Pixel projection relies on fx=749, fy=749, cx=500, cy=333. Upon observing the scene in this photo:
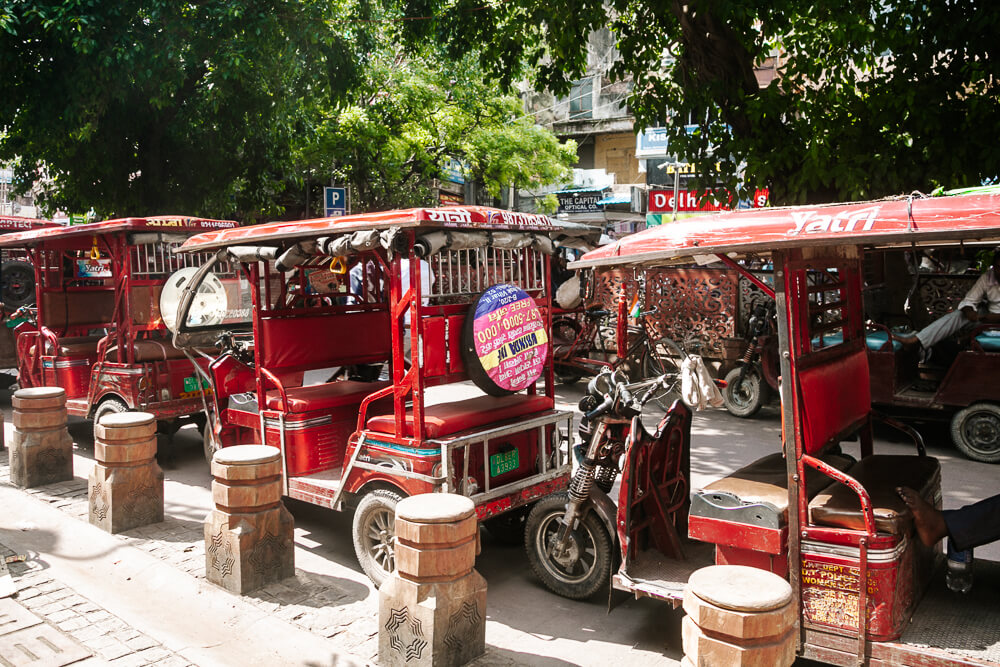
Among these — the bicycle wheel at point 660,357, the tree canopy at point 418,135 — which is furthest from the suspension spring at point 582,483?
the tree canopy at point 418,135

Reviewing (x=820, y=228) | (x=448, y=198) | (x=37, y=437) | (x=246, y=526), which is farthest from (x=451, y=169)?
(x=820, y=228)

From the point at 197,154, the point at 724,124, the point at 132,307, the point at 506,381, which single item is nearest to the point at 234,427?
the point at 132,307

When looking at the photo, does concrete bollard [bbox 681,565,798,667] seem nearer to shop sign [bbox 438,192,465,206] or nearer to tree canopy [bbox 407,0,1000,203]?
tree canopy [bbox 407,0,1000,203]

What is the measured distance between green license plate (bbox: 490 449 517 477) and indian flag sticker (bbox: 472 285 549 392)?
49 cm

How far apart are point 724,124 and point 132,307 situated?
726 centimetres

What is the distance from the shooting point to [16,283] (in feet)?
47.8

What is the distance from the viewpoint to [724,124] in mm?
9125

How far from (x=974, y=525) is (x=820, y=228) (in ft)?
5.98

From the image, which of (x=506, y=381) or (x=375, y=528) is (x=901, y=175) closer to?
(x=506, y=381)

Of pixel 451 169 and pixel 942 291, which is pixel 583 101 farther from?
pixel 942 291

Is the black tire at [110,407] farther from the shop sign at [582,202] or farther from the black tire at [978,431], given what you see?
the shop sign at [582,202]

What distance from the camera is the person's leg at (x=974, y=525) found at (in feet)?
12.6

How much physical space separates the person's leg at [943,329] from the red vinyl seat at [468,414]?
19.0 ft

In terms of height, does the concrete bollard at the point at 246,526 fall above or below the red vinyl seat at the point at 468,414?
below
